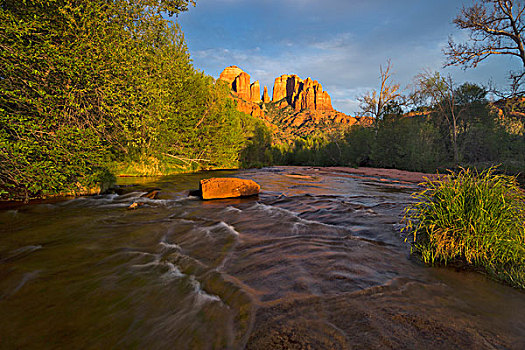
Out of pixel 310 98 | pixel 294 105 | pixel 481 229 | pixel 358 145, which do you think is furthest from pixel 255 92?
pixel 481 229

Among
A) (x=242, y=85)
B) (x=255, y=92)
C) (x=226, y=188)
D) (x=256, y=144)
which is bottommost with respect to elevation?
(x=226, y=188)

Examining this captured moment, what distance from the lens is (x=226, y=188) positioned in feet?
37.8

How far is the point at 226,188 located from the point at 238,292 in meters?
8.36

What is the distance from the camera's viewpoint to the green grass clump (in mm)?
3650

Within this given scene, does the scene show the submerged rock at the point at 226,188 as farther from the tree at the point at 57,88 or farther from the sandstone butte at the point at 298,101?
the sandstone butte at the point at 298,101

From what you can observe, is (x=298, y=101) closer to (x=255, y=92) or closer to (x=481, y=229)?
(x=255, y=92)

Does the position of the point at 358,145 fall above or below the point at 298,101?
below

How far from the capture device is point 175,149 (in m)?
25.2

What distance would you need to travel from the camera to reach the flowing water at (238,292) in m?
2.47

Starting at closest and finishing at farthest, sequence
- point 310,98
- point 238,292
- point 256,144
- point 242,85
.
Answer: point 238,292 < point 256,144 < point 310,98 < point 242,85

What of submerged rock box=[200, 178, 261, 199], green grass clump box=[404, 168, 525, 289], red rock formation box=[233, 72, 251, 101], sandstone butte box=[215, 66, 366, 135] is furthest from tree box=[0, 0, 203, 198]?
red rock formation box=[233, 72, 251, 101]

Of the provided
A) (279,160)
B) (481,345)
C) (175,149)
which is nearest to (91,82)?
(481,345)

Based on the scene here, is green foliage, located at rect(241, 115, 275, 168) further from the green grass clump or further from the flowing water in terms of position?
the green grass clump

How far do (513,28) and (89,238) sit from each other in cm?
2263
